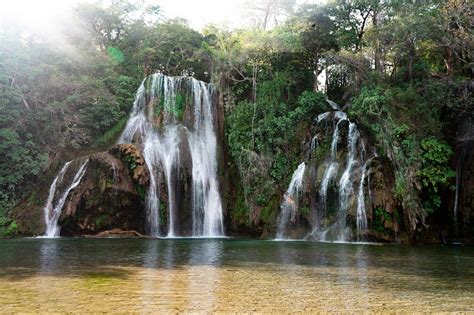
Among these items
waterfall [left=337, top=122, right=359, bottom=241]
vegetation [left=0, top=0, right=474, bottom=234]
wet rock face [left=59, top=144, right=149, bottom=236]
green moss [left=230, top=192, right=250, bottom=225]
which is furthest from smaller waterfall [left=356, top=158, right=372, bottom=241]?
wet rock face [left=59, top=144, right=149, bottom=236]

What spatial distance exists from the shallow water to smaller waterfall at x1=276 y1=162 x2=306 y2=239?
20.2 feet

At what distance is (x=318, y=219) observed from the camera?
1706 cm

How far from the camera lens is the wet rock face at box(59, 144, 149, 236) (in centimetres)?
1795

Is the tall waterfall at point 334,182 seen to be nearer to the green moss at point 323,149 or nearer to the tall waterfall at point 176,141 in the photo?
the green moss at point 323,149

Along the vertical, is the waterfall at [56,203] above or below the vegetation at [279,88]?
below

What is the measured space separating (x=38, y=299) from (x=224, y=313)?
2412mm

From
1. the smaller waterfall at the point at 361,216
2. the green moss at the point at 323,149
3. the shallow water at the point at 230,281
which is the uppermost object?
the green moss at the point at 323,149

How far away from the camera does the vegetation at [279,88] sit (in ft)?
55.3

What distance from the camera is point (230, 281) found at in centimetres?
716

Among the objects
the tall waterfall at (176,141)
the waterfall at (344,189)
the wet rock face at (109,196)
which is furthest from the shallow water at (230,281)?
the tall waterfall at (176,141)

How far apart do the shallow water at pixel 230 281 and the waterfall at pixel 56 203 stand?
6765 mm

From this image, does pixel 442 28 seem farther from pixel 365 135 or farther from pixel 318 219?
pixel 318 219

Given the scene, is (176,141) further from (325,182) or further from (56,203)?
(325,182)

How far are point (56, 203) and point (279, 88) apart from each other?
11216mm
